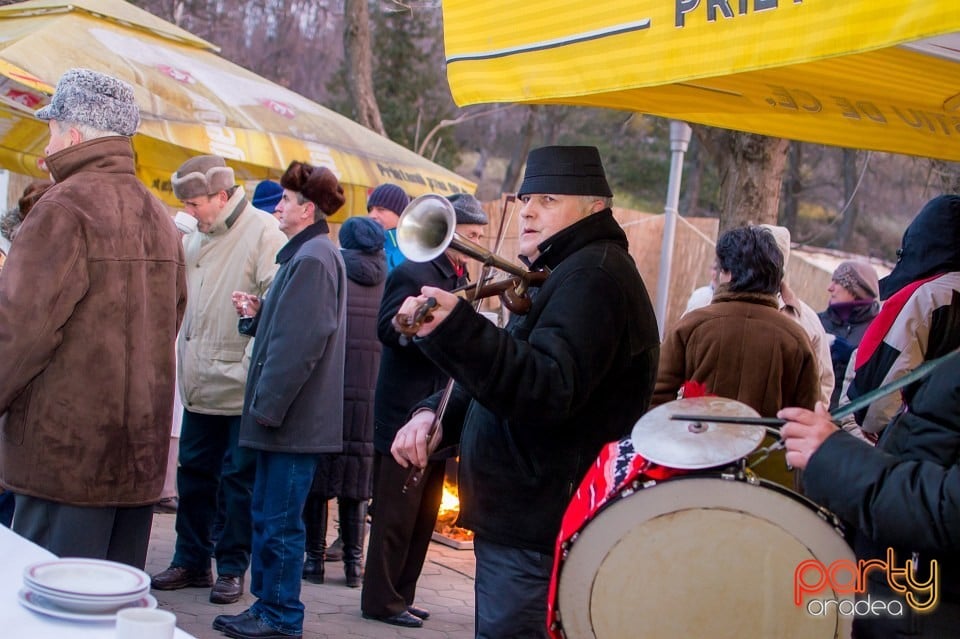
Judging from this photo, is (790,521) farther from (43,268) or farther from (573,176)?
(43,268)

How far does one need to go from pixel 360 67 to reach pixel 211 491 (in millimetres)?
10489

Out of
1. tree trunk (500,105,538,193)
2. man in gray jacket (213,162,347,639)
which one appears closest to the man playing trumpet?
man in gray jacket (213,162,347,639)

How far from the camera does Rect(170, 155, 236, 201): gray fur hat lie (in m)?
5.14

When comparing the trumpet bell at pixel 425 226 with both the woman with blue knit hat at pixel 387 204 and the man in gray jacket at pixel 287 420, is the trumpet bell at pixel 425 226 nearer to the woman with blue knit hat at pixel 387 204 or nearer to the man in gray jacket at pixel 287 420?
the man in gray jacket at pixel 287 420

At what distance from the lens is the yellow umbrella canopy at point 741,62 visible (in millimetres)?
2133

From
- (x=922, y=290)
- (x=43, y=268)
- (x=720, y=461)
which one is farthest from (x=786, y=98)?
(x=43, y=268)

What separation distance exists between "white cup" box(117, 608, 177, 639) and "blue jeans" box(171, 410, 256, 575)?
3.37m

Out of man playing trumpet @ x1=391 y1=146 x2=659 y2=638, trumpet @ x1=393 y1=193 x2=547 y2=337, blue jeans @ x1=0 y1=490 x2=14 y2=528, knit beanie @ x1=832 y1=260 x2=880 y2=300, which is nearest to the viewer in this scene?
man playing trumpet @ x1=391 y1=146 x2=659 y2=638

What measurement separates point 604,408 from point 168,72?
526 cm

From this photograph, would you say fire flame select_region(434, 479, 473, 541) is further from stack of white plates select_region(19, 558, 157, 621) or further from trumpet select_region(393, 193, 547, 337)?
stack of white plates select_region(19, 558, 157, 621)

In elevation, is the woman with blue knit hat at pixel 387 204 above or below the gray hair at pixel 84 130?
below

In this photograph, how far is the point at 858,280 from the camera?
649 centimetres

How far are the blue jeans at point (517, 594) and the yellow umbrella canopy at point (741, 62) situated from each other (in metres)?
1.24

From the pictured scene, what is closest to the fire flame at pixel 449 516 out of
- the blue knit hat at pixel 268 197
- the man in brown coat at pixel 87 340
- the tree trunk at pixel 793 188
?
the blue knit hat at pixel 268 197
